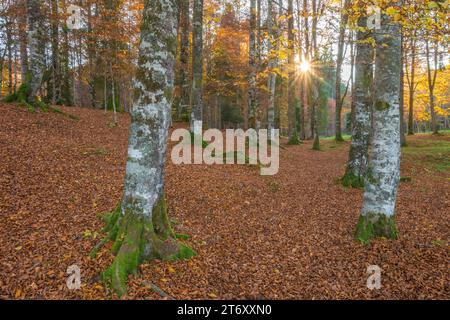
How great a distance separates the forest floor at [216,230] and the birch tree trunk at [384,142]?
0.45 meters

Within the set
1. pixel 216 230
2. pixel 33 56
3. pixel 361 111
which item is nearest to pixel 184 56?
pixel 33 56

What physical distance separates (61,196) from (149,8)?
4657mm

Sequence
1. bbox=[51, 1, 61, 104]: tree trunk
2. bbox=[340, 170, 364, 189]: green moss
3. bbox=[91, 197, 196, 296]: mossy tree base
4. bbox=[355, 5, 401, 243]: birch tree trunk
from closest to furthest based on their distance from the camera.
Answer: bbox=[91, 197, 196, 296]: mossy tree base → bbox=[355, 5, 401, 243]: birch tree trunk → bbox=[340, 170, 364, 189]: green moss → bbox=[51, 1, 61, 104]: tree trunk

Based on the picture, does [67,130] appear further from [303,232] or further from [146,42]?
[303,232]

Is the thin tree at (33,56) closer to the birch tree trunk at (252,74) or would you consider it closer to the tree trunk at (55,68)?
the tree trunk at (55,68)

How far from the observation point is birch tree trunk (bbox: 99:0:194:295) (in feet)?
15.9

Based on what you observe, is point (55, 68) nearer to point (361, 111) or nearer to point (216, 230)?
point (216, 230)

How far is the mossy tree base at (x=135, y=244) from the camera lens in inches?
176

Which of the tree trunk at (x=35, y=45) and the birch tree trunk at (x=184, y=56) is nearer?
the tree trunk at (x=35, y=45)

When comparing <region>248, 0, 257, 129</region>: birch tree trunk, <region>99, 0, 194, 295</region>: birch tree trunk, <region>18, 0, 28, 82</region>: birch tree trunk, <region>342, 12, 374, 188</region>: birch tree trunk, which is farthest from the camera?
<region>248, 0, 257, 129</region>: birch tree trunk

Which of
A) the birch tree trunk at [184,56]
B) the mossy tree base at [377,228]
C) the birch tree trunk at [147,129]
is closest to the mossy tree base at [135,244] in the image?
the birch tree trunk at [147,129]

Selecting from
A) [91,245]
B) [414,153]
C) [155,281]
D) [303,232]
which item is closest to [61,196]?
[91,245]

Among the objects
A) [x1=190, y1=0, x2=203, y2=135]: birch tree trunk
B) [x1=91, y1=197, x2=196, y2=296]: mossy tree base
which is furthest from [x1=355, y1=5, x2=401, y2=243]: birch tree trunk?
[x1=190, y1=0, x2=203, y2=135]: birch tree trunk

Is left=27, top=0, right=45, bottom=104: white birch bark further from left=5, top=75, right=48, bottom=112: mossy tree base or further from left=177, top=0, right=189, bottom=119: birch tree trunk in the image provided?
left=177, top=0, right=189, bottom=119: birch tree trunk
